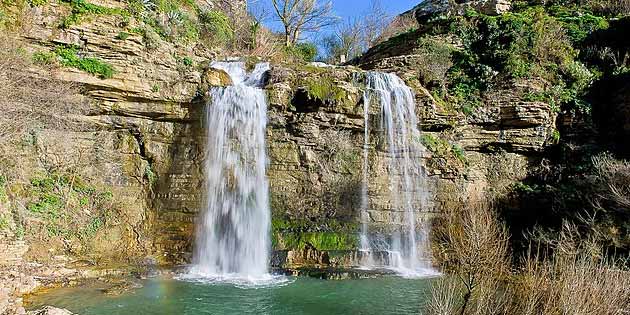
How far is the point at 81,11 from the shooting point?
12.6 meters

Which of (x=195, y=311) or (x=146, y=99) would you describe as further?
(x=146, y=99)

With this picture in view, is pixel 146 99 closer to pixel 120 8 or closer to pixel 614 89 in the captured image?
pixel 120 8

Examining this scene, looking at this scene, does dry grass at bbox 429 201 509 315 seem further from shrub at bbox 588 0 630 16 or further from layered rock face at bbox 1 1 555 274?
shrub at bbox 588 0 630 16

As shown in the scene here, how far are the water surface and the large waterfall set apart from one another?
249 cm

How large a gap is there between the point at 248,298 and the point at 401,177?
662 centimetres

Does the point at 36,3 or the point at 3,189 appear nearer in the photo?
the point at 3,189

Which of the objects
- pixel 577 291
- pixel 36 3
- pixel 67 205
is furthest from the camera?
pixel 36 3

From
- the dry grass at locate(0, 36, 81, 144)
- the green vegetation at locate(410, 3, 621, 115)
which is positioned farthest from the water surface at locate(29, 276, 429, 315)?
the green vegetation at locate(410, 3, 621, 115)

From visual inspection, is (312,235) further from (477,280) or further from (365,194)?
(477,280)

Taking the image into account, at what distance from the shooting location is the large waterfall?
1316 cm

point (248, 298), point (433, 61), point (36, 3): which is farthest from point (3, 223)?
point (433, 61)

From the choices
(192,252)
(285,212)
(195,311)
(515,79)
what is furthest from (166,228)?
(515,79)

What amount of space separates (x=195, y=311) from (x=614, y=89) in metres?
14.8

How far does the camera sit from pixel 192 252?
1240 cm
